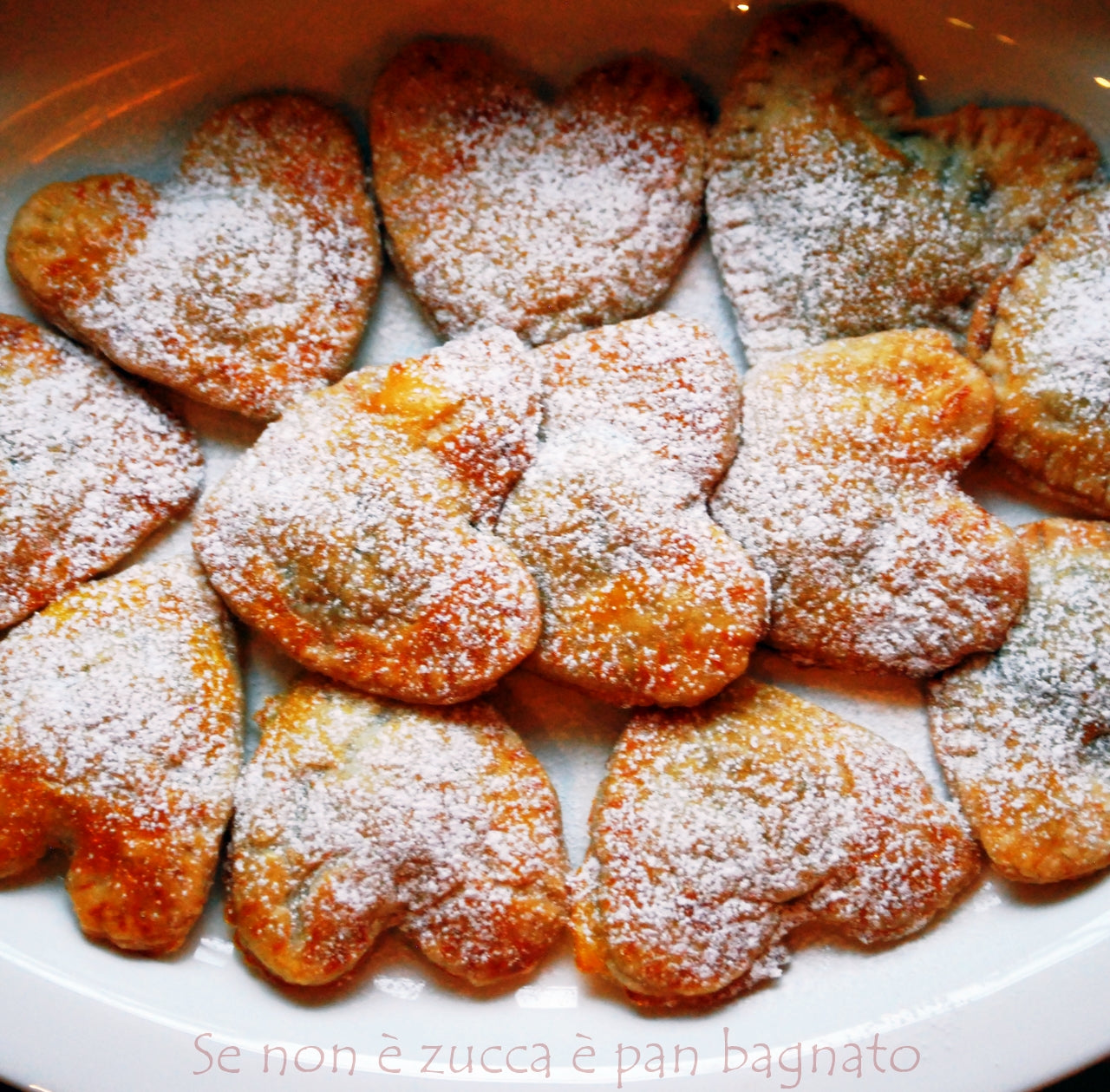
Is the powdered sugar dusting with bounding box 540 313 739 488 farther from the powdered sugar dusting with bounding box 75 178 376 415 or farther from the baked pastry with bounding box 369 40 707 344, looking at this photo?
the powdered sugar dusting with bounding box 75 178 376 415

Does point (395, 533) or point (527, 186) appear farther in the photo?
point (527, 186)

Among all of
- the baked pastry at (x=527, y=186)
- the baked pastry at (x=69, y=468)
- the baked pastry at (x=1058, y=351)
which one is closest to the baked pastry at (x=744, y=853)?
the baked pastry at (x=1058, y=351)

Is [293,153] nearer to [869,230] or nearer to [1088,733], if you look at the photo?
[869,230]

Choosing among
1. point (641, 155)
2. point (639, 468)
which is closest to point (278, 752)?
point (639, 468)

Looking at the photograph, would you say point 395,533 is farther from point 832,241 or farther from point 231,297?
point 832,241

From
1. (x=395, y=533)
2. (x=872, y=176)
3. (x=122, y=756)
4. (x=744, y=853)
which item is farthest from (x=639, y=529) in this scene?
(x=122, y=756)

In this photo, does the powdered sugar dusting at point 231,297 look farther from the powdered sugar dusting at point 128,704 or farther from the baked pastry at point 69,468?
the powdered sugar dusting at point 128,704
